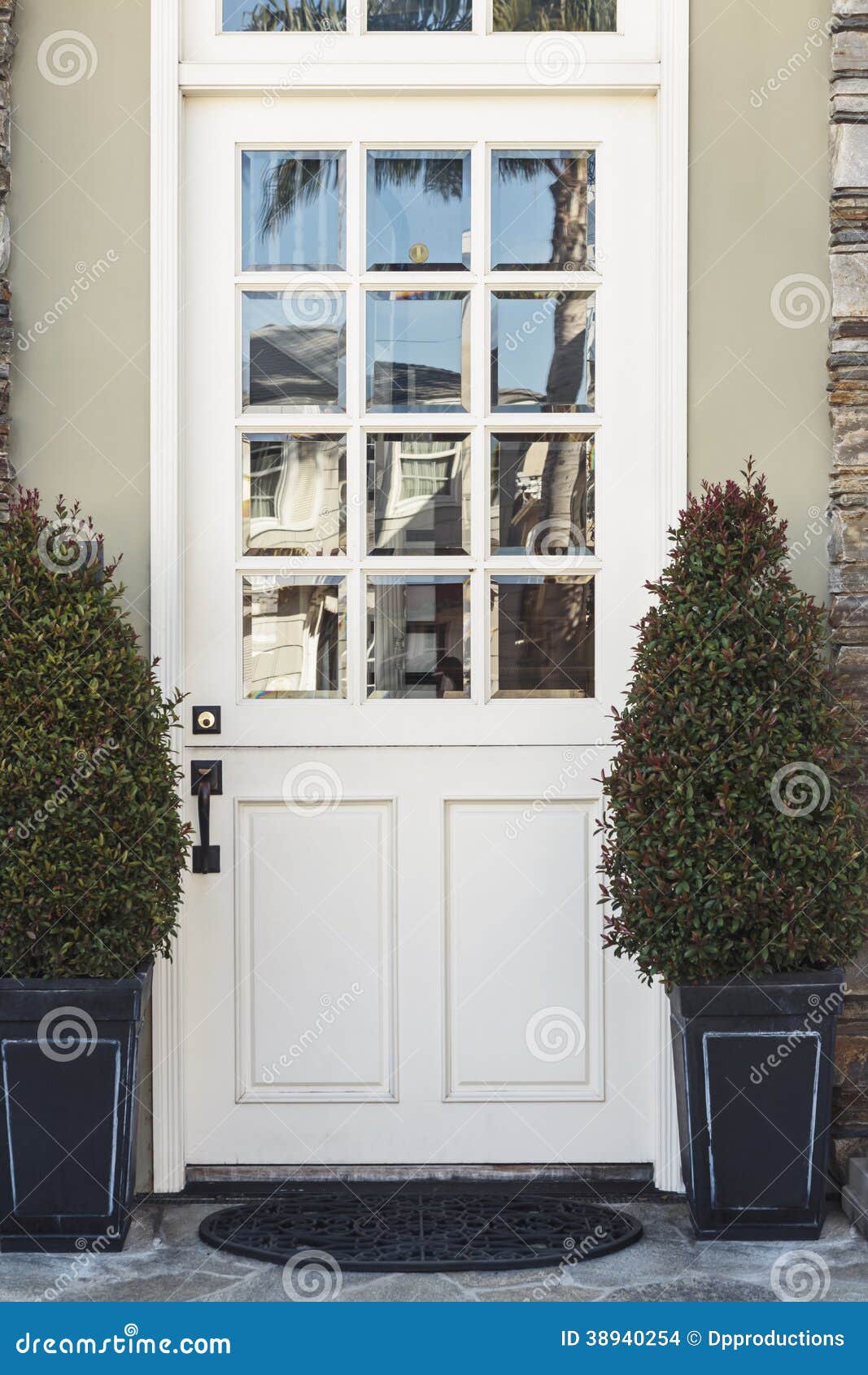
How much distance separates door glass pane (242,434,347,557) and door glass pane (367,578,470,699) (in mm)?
167

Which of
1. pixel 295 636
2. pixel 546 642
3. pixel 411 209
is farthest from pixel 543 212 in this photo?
pixel 295 636

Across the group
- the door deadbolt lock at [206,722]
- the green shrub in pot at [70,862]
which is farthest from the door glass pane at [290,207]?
the door deadbolt lock at [206,722]

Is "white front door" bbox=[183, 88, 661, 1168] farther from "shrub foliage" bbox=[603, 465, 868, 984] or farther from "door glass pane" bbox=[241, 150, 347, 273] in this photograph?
"shrub foliage" bbox=[603, 465, 868, 984]

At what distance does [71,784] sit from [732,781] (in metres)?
1.29

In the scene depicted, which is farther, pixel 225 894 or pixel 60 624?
pixel 225 894

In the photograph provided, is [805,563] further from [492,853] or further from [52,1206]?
[52,1206]

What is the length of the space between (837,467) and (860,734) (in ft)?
1.95

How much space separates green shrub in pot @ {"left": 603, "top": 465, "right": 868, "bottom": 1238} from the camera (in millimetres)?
2510

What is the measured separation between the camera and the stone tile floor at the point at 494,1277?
2410 millimetres

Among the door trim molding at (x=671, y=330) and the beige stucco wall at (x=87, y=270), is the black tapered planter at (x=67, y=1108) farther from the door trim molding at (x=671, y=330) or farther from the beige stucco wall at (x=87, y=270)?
the door trim molding at (x=671, y=330)

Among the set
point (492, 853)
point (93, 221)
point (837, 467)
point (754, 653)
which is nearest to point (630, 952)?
point (492, 853)

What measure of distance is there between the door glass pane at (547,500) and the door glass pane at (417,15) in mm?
947

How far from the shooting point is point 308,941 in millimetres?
2951

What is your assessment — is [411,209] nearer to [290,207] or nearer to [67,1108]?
[290,207]
